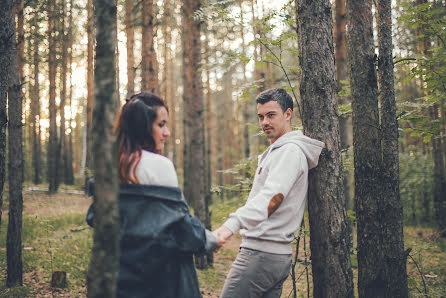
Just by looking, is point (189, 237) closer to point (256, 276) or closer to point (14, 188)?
point (256, 276)

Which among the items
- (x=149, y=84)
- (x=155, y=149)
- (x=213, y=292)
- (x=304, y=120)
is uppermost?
(x=149, y=84)

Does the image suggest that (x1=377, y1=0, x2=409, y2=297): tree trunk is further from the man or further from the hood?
the man

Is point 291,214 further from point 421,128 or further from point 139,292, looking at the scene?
point 421,128

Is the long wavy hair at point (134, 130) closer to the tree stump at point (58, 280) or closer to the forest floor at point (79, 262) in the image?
the forest floor at point (79, 262)

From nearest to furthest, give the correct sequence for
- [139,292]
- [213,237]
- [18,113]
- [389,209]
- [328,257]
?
[139,292]
[213,237]
[328,257]
[389,209]
[18,113]

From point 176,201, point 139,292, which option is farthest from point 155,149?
point 139,292

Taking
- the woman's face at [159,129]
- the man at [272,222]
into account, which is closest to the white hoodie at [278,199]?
the man at [272,222]

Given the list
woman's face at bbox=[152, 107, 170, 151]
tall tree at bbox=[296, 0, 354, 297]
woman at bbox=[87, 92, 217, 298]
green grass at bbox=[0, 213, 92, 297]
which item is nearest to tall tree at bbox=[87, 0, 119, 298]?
woman at bbox=[87, 92, 217, 298]

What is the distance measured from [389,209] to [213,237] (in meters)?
2.92

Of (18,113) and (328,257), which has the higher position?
(18,113)

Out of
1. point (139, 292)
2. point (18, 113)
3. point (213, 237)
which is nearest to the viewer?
point (139, 292)

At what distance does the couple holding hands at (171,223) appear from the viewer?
1.88m

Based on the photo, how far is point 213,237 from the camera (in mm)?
2088

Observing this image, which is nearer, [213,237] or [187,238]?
[187,238]
